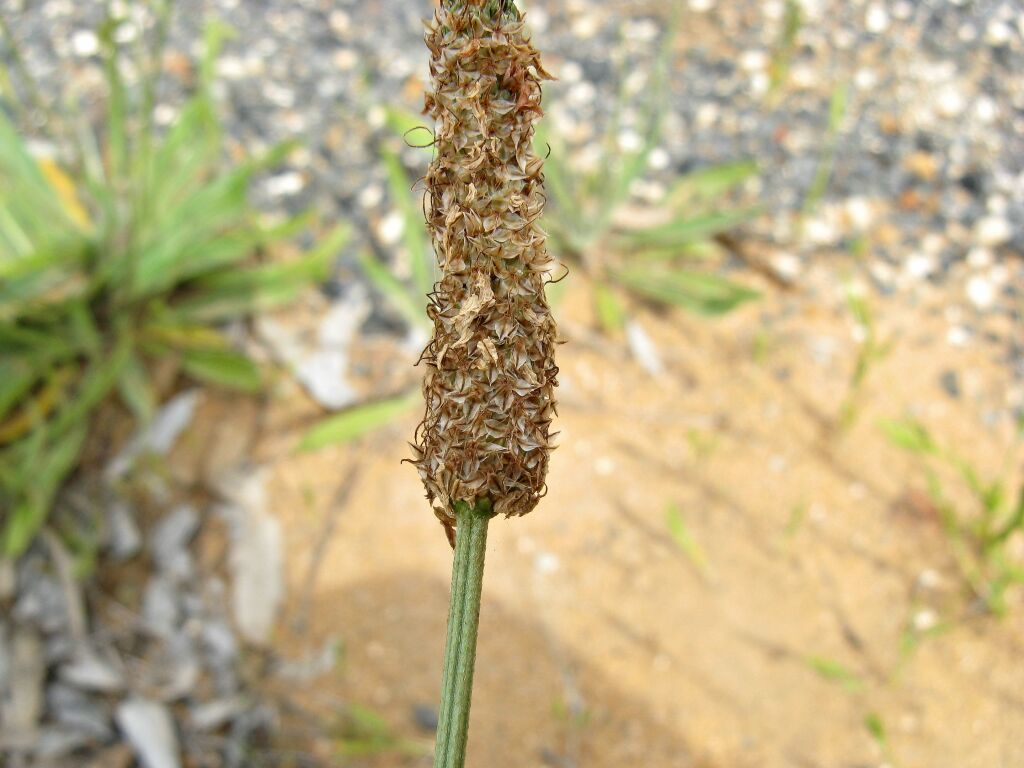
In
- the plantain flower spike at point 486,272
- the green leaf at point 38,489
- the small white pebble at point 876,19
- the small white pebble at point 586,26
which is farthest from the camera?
the small white pebble at point 586,26

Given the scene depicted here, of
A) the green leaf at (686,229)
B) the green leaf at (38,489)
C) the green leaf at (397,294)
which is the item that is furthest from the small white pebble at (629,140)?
the green leaf at (38,489)

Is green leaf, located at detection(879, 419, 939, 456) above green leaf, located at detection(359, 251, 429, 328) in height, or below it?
below

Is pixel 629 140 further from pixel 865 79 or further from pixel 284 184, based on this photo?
pixel 284 184

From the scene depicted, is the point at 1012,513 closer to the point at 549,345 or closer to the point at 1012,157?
the point at 1012,157

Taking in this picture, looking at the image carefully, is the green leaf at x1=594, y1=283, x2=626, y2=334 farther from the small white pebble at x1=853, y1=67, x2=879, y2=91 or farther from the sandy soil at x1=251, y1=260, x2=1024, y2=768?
the small white pebble at x1=853, y1=67, x2=879, y2=91

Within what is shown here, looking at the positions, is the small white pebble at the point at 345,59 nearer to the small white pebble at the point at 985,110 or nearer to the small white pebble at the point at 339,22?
the small white pebble at the point at 339,22

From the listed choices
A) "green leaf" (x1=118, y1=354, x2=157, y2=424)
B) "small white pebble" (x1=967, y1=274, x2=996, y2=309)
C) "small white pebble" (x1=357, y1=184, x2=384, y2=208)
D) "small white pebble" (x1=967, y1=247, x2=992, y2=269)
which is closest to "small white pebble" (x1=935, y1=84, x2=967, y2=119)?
"small white pebble" (x1=967, y1=247, x2=992, y2=269)

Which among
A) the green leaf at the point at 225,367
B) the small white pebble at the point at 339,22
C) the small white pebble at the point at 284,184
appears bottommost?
the green leaf at the point at 225,367
